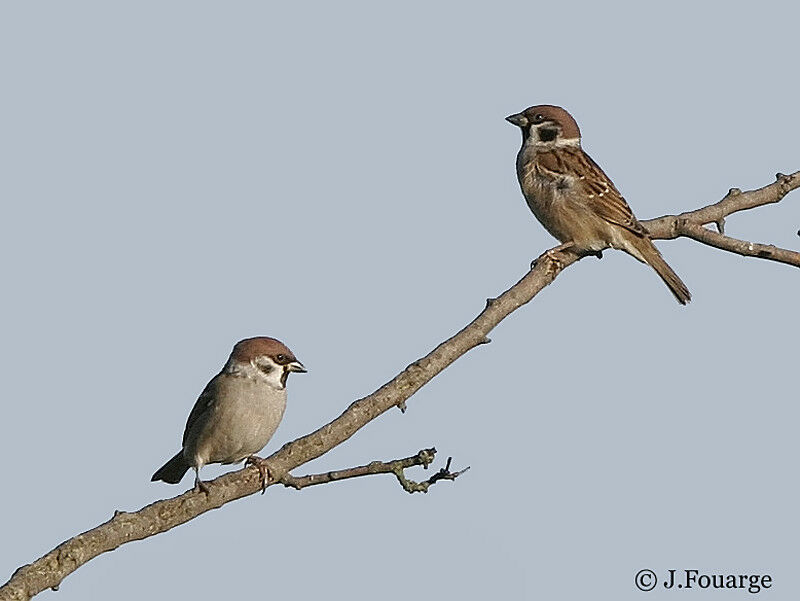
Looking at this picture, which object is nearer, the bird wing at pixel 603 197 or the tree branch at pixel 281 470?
the tree branch at pixel 281 470

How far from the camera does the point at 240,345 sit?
Result: 24.9ft

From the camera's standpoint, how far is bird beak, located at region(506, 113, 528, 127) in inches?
404

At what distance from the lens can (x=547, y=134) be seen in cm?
1018

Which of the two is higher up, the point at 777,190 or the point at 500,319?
the point at 777,190

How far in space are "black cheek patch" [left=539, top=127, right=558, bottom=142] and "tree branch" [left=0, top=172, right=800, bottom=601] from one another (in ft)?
10.5

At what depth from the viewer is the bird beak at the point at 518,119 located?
10258 millimetres

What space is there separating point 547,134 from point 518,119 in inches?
10.9

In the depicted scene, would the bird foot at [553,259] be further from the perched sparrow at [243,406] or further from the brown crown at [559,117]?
the brown crown at [559,117]

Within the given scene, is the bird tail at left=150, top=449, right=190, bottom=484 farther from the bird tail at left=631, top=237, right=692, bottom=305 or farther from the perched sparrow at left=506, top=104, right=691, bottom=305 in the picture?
the bird tail at left=631, top=237, right=692, bottom=305

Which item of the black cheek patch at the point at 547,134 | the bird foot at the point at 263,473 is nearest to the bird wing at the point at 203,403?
the bird foot at the point at 263,473

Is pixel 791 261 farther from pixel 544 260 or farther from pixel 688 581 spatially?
pixel 688 581

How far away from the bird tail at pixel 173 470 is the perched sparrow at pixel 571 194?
3.00 meters

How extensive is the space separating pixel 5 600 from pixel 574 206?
5739mm

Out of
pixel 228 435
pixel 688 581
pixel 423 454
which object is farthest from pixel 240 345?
pixel 688 581
